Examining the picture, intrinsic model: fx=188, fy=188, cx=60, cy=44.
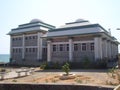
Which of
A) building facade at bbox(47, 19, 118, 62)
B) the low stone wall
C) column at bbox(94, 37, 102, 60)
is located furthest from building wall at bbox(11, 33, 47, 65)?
the low stone wall

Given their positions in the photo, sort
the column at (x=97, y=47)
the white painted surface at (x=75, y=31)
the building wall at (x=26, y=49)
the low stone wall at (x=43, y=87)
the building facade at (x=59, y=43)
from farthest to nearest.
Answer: the building wall at (x=26, y=49), the building facade at (x=59, y=43), the white painted surface at (x=75, y=31), the column at (x=97, y=47), the low stone wall at (x=43, y=87)

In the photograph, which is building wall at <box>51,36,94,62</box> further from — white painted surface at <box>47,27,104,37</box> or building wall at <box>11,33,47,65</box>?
building wall at <box>11,33,47,65</box>

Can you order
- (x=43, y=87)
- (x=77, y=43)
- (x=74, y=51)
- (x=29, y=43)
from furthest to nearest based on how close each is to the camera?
(x=29, y=43) < (x=74, y=51) < (x=77, y=43) < (x=43, y=87)

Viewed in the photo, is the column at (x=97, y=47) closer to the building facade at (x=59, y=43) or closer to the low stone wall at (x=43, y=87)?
the building facade at (x=59, y=43)

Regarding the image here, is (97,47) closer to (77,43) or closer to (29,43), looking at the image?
(77,43)

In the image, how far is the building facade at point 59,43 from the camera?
29.6 meters

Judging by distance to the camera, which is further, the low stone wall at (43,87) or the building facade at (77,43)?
the building facade at (77,43)

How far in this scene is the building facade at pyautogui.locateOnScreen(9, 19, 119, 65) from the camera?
2956cm

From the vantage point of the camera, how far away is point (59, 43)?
32.7m

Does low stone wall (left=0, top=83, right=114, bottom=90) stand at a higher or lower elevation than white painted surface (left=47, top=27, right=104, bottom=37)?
lower

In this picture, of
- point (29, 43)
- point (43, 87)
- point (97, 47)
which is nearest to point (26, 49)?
point (29, 43)

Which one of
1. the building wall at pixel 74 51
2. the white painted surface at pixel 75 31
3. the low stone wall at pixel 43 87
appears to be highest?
the white painted surface at pixel 75 31

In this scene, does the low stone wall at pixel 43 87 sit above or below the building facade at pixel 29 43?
below

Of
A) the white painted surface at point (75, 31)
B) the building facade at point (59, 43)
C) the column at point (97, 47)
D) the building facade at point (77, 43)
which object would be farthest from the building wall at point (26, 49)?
the column at point (97, 47)
